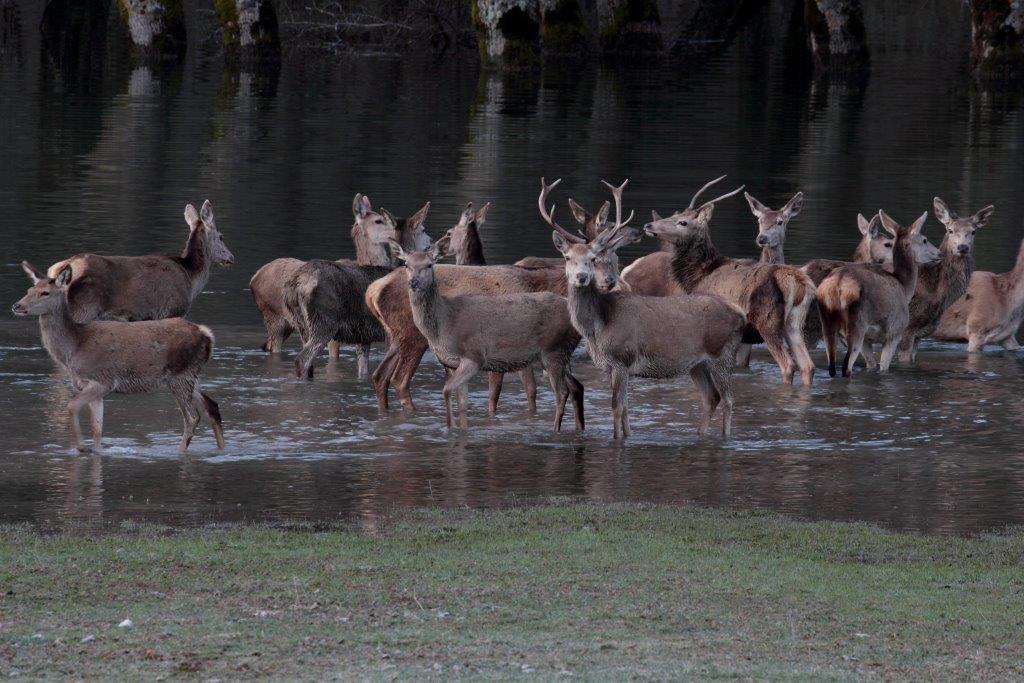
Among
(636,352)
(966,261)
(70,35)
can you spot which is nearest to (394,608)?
(636,352)

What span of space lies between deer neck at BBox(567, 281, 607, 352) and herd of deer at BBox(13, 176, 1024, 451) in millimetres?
11

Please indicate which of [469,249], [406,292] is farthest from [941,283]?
[406,292]

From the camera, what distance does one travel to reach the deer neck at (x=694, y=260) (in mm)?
16828

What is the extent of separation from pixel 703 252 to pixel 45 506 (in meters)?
7.89

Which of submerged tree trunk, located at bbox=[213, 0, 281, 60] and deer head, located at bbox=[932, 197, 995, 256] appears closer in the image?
deer head, located at bbox=[932, 197, 995, 256]

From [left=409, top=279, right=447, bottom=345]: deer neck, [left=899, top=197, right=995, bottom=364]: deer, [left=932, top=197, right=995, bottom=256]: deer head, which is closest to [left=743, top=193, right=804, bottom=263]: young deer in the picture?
[left=899, top=197, right=995, bottom=364]: deer

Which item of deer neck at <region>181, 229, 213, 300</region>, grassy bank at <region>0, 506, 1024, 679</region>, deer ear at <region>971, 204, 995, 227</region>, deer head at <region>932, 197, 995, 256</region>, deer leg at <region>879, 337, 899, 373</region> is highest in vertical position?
deer ear at <region>971, 204, 995, 227</region>

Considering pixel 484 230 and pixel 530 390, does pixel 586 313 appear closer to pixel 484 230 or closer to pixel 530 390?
pixel 530 390

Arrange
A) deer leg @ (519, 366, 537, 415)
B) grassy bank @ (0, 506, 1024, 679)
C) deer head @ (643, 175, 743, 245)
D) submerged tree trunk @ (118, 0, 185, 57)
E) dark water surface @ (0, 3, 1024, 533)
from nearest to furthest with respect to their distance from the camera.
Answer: grassy bank @ (0, 506, 1024, 679) < dark water surface @ (0, 3, 1024, 533) < deer leg @ (519, 366, 537, 415) < deer head @ (643, 175, 743, 245) < submerged tree trunk @ (118, 0, 185, 57)

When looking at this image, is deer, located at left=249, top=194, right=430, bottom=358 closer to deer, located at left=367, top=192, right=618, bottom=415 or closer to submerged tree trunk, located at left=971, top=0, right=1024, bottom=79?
deer, located at left=367, top=192, right=618, bottom=415

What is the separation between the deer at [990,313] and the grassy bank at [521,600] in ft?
26.1

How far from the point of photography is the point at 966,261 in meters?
17.8

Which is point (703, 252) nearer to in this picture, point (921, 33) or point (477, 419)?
point (477, 419)

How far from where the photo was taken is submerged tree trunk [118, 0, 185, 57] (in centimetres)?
5744
